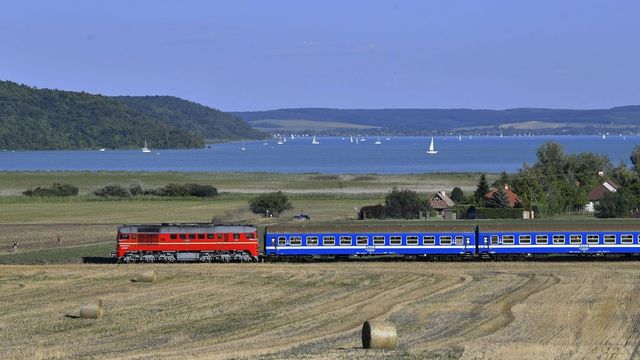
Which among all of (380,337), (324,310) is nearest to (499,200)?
(324,310)

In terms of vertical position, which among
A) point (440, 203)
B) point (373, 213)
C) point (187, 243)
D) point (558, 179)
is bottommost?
point (373, 213)

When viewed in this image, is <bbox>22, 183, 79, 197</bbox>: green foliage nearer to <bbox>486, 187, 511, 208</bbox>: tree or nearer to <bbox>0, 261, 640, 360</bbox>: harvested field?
<bbox>486, 187, 511, 208</bbox>: tree

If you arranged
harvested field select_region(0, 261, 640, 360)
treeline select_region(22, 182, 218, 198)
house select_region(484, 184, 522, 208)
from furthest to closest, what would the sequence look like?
treeline select_region(22, 182, 218, 198), house select_region(484, 184, 522, 208), harvested field select_region(0, 261, 640, 360)

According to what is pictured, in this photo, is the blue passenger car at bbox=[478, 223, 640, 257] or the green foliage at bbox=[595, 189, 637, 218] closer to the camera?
the blue passenger car at bbox=[478, 223, 640, 257]

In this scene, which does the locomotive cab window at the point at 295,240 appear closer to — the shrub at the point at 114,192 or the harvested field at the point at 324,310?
the harvested field at the point at 324,310

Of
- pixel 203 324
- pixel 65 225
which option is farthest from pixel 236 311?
pixel 65 225

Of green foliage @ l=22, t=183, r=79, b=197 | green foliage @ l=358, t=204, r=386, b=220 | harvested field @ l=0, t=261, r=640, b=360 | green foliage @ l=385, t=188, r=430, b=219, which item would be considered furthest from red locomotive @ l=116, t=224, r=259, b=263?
green foliage @ l=22, t=183, r=79, b=197

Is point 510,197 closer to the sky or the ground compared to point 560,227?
closer to the ground

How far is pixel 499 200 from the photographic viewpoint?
106 meters

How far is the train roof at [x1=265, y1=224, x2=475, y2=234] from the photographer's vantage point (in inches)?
2532

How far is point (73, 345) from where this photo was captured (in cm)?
3875

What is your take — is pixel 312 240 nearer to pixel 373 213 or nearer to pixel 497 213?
pixel 373 213

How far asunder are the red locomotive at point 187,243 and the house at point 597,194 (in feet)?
167

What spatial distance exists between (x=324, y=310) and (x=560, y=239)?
22.1 m
